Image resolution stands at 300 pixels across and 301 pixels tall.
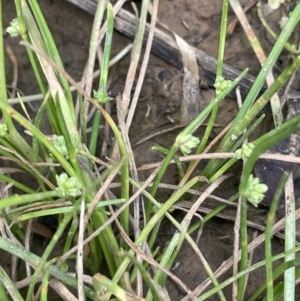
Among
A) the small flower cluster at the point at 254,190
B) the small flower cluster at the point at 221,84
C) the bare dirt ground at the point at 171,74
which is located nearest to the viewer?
the small flower cluster at the point at 254,190

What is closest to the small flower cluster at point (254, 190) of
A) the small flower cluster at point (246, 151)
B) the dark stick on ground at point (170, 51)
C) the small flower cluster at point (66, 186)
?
the small flower cluster at point (246, 151)

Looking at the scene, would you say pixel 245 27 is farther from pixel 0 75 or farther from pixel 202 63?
pixel 0 75

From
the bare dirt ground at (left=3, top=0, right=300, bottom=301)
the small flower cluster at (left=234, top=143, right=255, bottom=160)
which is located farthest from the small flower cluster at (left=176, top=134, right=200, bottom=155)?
the bare dirt ground at (left=3, top=0, right=300, bottom=301)

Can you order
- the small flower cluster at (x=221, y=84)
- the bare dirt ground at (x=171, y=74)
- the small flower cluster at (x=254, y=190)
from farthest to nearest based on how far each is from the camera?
the bare dirt ground at (x=171, y=74)
the small flower cluster at (x=221, y=84)
the small flower cluster at (x=254, y=190)

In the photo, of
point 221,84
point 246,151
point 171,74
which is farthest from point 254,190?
point 171,74

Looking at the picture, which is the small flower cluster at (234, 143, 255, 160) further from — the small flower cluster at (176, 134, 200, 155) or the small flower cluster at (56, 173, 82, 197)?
the small flower cluster at (56, 173, 82, 197)

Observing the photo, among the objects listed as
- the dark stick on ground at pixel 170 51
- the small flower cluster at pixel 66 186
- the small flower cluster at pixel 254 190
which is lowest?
the small flower cluster at pixel 66 186

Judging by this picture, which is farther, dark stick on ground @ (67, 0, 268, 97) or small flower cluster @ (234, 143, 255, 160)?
dark stick on ground @ (67, 0, 268, 97)

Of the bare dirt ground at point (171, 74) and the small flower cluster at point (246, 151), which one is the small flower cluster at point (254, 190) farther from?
the bare dirt ground at point (171, 74)

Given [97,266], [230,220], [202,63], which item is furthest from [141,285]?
[202,63]
